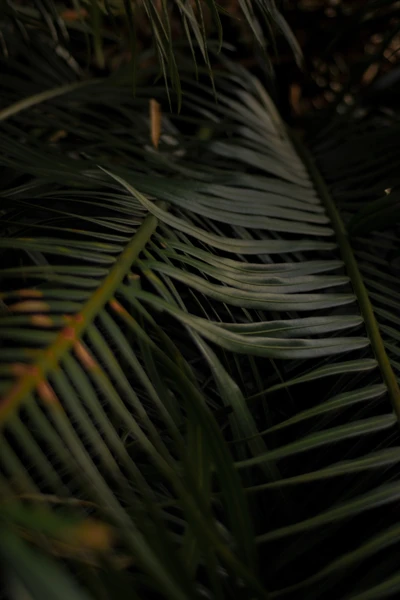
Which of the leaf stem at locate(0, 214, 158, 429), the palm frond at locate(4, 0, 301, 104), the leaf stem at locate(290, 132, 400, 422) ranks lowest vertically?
the leaf stem at locate(0, 214, 158, 429)

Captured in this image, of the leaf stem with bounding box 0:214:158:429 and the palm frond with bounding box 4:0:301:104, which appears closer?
the leaf stem with bounding box 0:214:158:429

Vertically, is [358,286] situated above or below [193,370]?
above

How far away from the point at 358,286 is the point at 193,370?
148 millimetres

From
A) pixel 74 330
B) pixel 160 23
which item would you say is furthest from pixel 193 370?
pixel 160 23

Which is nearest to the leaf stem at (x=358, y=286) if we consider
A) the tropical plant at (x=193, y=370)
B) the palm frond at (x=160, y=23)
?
the tropical plant at (x=193, y=370)

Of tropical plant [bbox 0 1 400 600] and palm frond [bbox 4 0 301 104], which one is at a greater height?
palm frond [bbox 4 0 301 104]

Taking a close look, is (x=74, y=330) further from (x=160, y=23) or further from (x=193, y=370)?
(x=160, y=23)

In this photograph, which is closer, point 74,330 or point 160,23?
point 74,330

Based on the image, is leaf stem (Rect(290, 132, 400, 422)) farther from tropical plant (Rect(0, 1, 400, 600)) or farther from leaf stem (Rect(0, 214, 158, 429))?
leaf stem (Rect(0, 214, 158, 429))

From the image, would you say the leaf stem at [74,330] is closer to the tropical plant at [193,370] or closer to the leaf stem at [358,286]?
the tropical plant at [193,370]

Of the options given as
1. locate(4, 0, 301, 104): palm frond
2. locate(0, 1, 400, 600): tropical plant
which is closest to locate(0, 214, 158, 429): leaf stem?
locate(0, 1, 400, 600): tropical plant

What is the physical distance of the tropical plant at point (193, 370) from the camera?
24cm

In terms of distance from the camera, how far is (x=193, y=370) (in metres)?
0.43

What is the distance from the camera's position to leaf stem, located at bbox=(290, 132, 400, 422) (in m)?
0.38
